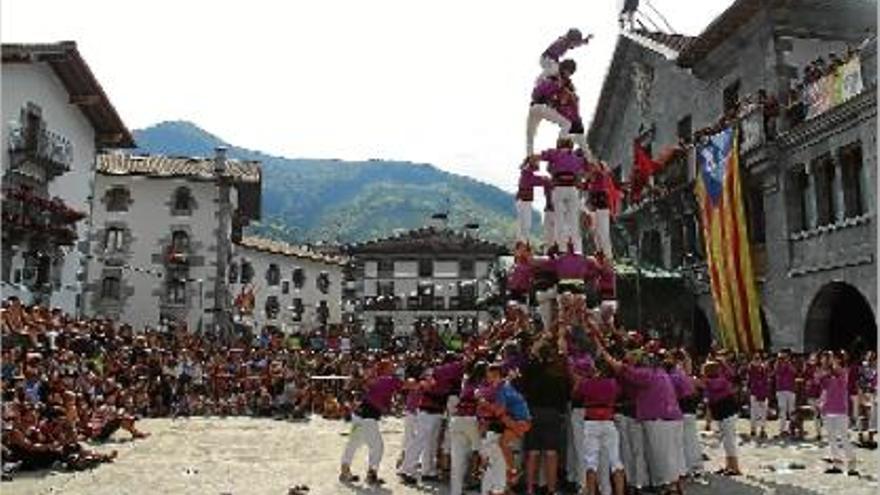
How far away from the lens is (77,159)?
35469 mm

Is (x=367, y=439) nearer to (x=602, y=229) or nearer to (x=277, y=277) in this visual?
(x=602, y=229)

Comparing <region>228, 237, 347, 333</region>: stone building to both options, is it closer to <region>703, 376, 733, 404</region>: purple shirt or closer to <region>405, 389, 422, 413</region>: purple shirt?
<region>405, 389, 422, 413</region>: purple shirt

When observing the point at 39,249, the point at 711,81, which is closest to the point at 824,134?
the point at 711,81

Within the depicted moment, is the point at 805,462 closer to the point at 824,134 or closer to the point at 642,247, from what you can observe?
the point at 824,134

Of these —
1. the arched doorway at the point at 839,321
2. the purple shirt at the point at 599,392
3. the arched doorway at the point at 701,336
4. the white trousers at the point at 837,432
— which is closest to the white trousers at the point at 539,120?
the purple shirt at the point at 599,392

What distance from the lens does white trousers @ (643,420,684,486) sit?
36.0 feet

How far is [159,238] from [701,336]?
108 ft

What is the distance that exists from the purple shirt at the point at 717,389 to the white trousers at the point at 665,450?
1.99 m

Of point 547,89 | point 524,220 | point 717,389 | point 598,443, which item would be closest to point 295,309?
point 524,220

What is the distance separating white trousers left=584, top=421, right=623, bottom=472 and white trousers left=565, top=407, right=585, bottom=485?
528mm

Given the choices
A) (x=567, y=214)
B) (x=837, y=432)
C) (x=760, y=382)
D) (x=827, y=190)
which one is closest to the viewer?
(x=837, y=432)

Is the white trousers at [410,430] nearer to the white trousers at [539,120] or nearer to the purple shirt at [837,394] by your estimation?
the white trousers at [539,120]

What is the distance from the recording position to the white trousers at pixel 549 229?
1477 cm

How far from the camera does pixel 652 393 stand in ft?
36.7
